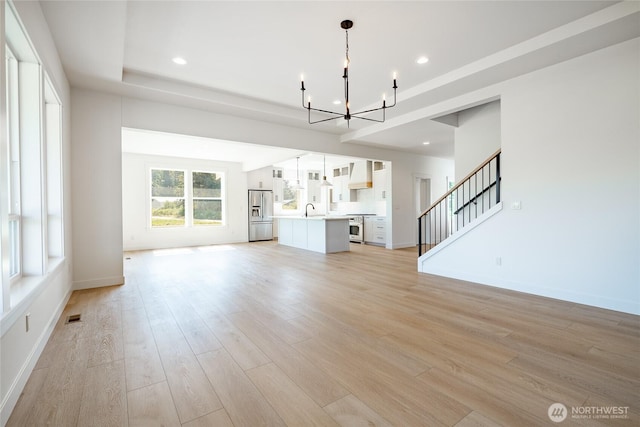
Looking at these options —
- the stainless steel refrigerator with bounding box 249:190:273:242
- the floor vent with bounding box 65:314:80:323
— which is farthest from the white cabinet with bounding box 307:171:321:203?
the floor vent with bounding box 65:314:80:323

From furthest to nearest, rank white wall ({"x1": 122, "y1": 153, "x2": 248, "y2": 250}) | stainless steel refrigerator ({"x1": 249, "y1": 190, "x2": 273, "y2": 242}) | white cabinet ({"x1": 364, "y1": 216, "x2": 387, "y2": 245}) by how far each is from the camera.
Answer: stainless steel refrigerator ({"x1": 249, "y1": 190, "x2": 273, "y2": 242}) < white cabinet ({"x1": 364, "y1": 216, "x2": 387, "y2": 245}) < white wall ({"x1": 122, "y1": 153, "x2": 248, "y2": 250})

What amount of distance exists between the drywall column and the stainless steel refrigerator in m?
5.85

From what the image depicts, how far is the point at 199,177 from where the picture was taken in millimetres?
9297

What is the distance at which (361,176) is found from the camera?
30.5 ft

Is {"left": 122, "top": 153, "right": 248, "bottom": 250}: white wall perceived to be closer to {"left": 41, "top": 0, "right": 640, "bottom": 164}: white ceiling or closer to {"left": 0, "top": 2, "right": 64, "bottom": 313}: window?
{"left": 41, "top": 0, "right": 640, "bottom": 164}: white ceiling

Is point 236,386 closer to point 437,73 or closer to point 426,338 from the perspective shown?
point 426,338

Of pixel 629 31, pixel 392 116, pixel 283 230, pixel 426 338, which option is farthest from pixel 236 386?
pixel 283 230

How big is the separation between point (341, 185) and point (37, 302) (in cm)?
865

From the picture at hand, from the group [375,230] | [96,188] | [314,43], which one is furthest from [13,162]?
[375,230]

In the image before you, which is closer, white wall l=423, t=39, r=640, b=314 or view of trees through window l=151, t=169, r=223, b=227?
white wall l=423, t=39, r=640, b=314

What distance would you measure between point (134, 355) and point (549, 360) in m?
3.14

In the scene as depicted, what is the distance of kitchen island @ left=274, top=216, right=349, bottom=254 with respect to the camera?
721 centimetres

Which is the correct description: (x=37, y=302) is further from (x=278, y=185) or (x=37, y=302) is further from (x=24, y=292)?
(x=278, y=185)

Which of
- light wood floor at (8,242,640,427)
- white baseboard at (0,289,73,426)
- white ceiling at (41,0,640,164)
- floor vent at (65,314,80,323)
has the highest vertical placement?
white ceiling at (41,0,640,164)
